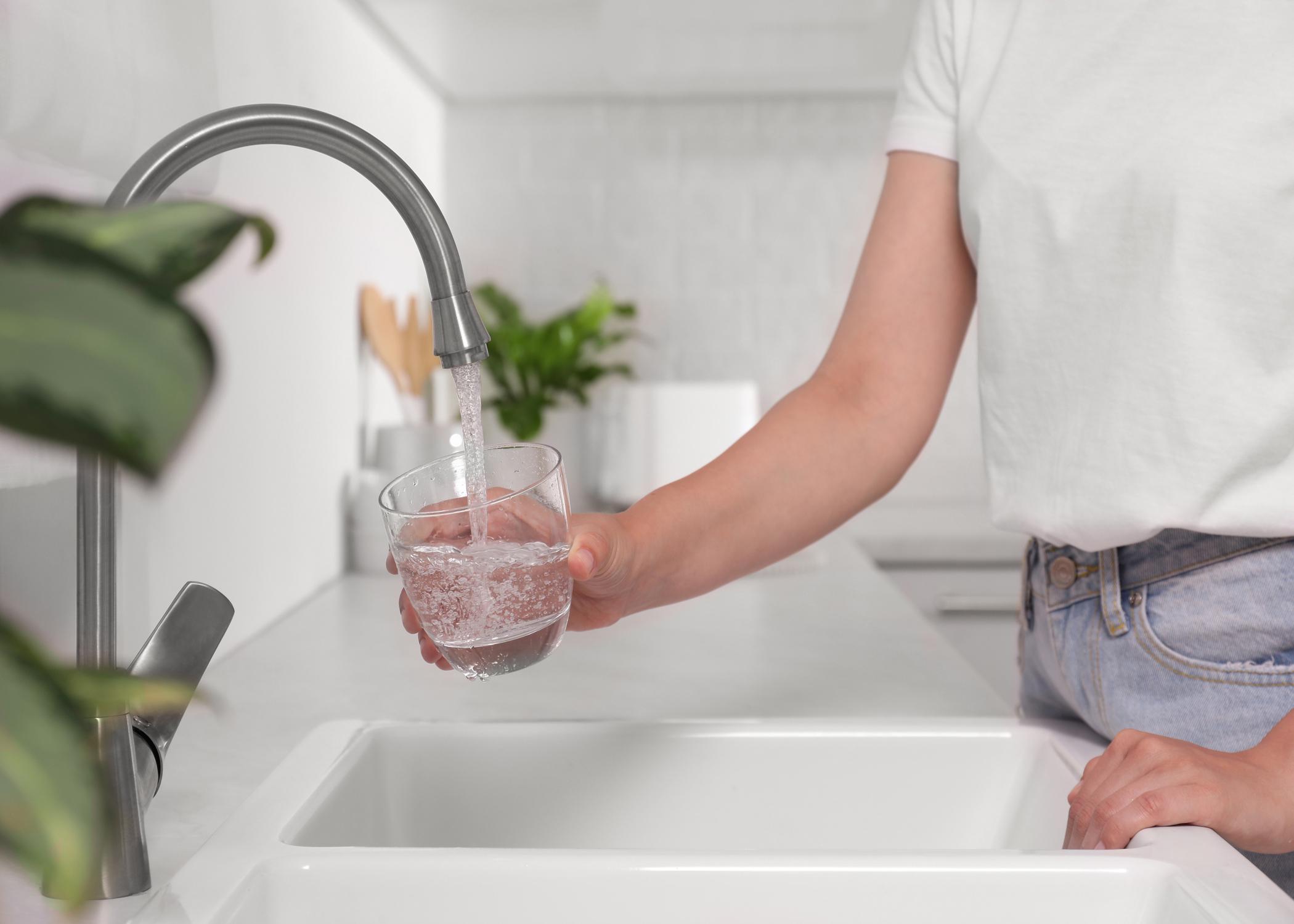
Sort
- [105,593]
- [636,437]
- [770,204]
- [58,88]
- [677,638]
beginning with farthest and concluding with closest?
[770,204] < [636,437] < [677,638] < [58,88] < [105,593]

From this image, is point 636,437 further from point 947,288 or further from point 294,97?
point 947,288

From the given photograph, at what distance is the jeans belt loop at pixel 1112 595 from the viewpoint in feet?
2.06

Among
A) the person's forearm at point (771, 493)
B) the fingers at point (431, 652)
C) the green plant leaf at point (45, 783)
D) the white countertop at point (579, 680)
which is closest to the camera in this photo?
the green plant leaf at point (45, 783)

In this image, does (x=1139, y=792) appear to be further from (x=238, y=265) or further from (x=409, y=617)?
(x=238, y=265)

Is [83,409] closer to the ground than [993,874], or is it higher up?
higher up

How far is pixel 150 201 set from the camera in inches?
17.2

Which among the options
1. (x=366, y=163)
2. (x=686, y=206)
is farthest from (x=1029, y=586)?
(x=686, y=206)

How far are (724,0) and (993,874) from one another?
134 cm

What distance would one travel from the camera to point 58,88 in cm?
69

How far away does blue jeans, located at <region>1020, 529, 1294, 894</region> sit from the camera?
0.58 metres

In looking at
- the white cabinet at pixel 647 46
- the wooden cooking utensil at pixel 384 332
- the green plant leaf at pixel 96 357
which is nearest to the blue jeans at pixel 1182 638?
the green plant leaf at pixel 96 357

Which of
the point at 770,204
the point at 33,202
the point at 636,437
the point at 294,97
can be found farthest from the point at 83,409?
the point at 770,204

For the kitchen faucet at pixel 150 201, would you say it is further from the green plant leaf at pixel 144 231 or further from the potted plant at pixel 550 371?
the potted plant at pixel 550 371

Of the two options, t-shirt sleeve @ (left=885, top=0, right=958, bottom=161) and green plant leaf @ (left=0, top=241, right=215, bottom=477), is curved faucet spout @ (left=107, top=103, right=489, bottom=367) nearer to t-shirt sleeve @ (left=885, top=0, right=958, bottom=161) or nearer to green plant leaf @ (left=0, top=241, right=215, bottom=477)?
green plant leaf @ (left=0, top=241, right=215, bottom=477)
